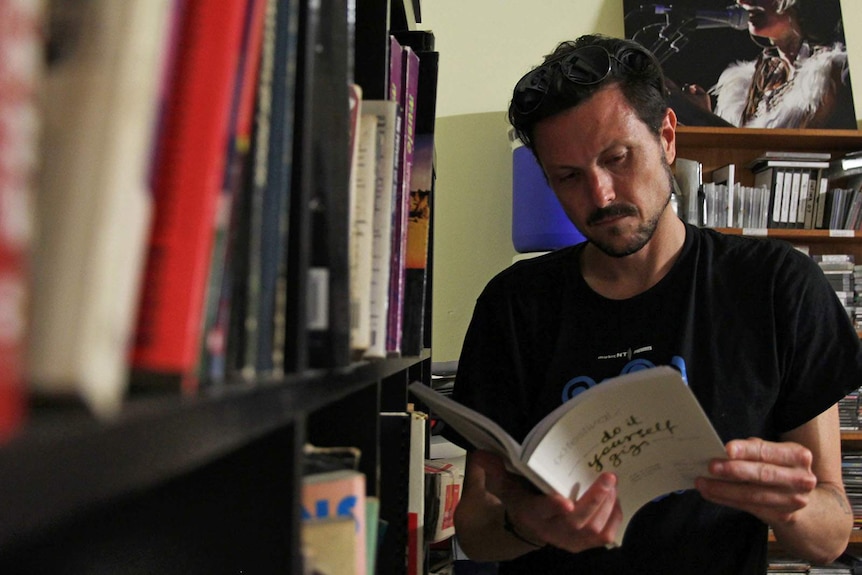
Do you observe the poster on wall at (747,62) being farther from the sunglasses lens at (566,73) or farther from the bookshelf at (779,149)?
the sunglasses lens at (566,73)

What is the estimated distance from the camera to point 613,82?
1220 mm

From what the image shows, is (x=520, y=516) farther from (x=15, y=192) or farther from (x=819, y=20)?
(x=819, y=20)

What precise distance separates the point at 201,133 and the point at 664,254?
1.12 meters

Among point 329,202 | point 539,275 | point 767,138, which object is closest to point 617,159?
point 539,275

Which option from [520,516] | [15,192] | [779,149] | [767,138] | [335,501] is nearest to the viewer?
[15,192]

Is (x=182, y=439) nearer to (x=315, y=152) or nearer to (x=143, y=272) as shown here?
(x=143, y=272)

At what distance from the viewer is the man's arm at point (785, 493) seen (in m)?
0.79

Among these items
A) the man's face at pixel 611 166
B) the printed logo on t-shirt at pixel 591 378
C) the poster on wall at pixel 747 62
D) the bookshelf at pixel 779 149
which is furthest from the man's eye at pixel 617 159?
the poster on wall at pixel 747 62

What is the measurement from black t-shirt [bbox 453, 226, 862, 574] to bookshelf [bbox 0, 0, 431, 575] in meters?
0.51

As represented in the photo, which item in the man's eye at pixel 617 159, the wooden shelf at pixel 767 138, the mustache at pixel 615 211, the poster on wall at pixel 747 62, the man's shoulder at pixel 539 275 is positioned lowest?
the man's shoulder at pixel 539 275

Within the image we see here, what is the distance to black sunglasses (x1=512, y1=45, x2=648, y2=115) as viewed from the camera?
1.21 m

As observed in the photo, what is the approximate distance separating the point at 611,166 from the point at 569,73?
185 mm

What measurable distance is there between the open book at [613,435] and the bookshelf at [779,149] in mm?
1881

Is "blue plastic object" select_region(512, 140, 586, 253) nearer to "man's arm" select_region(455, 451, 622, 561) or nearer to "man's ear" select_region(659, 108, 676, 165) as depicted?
"man's ear" select_region(659, 108, 676, 165)
